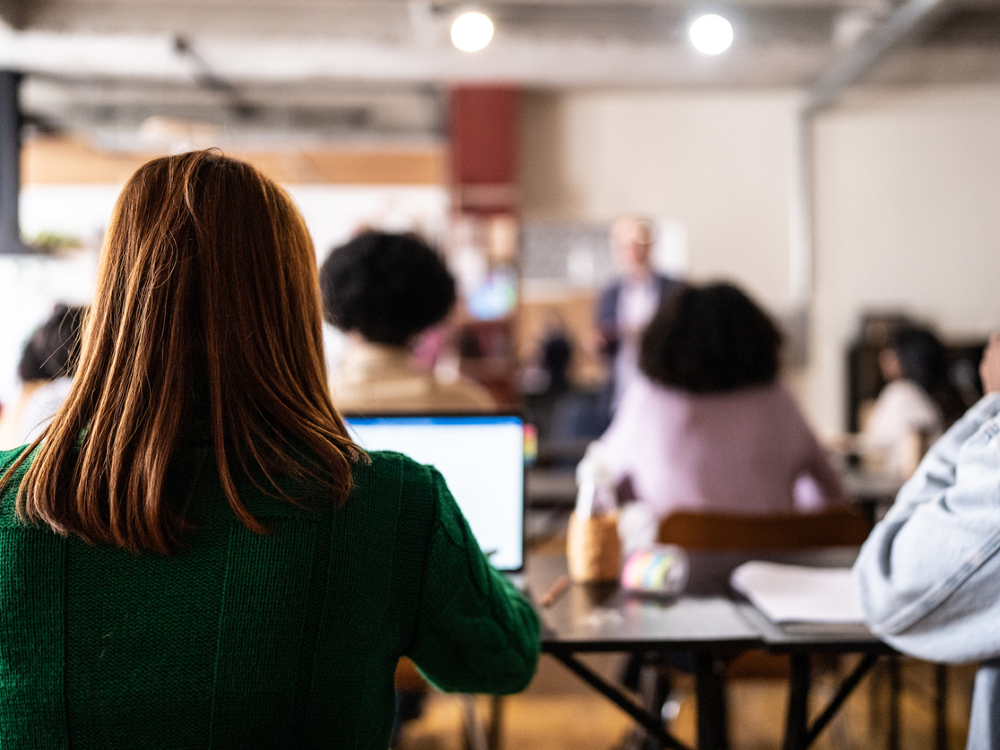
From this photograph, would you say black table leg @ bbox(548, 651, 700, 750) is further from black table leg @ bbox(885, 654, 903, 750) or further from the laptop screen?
black table leg @ bbox(885, 654, 903, 750)

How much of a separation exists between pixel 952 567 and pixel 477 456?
29.0 inches

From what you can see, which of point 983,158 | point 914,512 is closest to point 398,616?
point 914,512

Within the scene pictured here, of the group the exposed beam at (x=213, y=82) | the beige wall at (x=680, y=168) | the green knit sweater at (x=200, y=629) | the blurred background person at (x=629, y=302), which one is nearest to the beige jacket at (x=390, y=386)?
the green knit sweater at (x=200, y=629)

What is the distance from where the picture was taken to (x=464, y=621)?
94 cm

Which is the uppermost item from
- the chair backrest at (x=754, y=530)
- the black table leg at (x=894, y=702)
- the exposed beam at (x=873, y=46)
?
the exposed beam at (x=873, y=46)

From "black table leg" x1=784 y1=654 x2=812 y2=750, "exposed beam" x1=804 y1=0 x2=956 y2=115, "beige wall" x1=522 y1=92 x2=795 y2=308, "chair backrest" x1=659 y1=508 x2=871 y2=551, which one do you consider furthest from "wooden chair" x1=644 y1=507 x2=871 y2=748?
"beige wall" x1=522 y1=92 x2=795 y2=308

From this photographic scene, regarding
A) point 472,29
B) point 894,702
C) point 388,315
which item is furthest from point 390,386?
point 472,29

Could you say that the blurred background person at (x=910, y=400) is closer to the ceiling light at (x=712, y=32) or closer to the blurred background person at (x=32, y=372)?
the ceiling light at (x=712, y=32)

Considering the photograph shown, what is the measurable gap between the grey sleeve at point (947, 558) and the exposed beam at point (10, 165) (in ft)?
7.95

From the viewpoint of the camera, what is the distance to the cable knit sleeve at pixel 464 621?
0.91m

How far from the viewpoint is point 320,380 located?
936 millimetres

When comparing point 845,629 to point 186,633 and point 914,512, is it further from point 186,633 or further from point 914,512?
point 186,633

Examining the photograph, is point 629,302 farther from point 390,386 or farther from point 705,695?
point 705,695

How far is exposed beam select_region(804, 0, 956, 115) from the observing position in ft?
14.9
